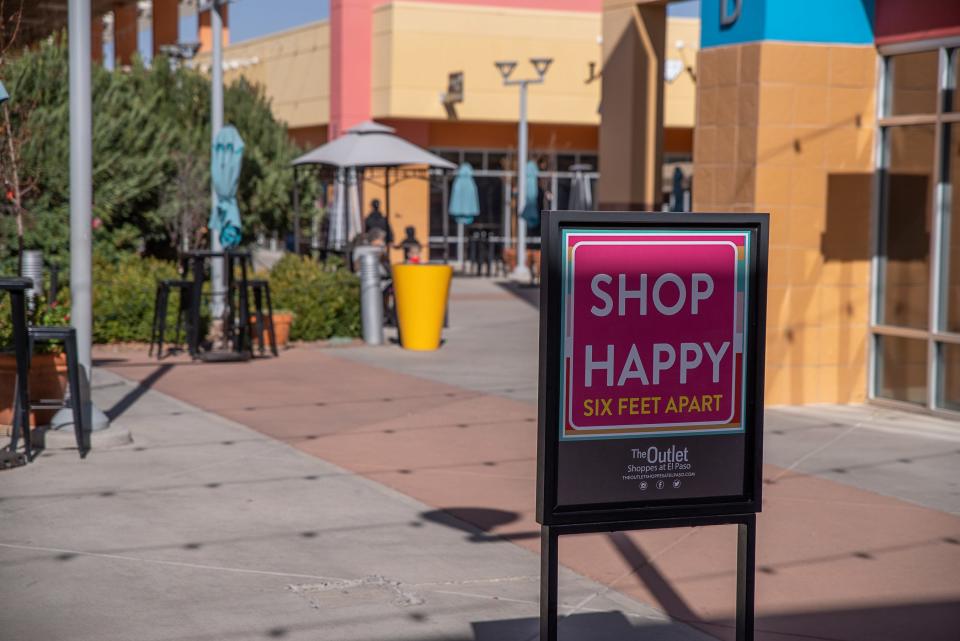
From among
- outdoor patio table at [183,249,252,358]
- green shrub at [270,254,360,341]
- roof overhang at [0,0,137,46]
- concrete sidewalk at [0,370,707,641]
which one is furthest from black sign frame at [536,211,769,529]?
green shrub at [270,254,360,341]

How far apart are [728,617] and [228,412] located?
6.15 meters

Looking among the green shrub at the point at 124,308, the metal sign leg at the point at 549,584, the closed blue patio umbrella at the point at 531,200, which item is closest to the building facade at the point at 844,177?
the green shrub at the point at 124,308

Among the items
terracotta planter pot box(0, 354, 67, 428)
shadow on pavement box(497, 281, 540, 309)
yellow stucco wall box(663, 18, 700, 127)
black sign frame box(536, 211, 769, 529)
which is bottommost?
shadow on pavement box(497, 281, 540, 309)

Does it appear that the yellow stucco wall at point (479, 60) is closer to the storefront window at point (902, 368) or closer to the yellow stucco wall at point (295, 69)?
the yellow stucco wall at point (295, 69)

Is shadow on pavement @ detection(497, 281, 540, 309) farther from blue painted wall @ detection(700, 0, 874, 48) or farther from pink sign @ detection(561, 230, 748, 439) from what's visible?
pink sign @ detection(561, 230, 748, 439)

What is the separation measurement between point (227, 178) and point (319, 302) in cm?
184

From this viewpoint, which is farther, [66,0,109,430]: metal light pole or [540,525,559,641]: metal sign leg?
[66,0,109,430]: metal light pole

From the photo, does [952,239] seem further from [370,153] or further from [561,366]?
[370,153]

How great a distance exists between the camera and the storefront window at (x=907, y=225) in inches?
462

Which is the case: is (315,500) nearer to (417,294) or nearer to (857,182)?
(857,182)

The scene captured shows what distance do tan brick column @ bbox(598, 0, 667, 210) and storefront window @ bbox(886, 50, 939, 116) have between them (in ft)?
14.7

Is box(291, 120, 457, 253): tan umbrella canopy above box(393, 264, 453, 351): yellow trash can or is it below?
above

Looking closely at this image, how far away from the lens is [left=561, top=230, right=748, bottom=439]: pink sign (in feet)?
15.1

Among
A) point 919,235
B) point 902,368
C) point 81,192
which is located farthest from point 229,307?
point 919,235
